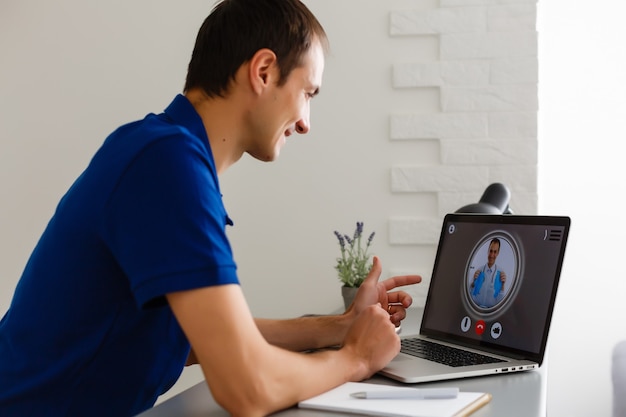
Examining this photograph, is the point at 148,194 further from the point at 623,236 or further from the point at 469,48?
the point at 623,236

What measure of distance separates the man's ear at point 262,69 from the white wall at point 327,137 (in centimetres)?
117

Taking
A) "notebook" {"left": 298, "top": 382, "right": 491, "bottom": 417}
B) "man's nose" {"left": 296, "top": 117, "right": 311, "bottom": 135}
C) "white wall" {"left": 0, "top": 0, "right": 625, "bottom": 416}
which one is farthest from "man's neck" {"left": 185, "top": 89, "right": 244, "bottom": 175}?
"white wall" {"left": 0, "top": 0, "right": 625, "bottom": 416}

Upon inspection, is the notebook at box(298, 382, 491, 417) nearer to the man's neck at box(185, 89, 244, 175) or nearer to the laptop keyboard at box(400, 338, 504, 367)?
the laptop keyboard at box(400, 338, 504, 367)

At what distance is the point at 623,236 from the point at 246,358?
181 cm

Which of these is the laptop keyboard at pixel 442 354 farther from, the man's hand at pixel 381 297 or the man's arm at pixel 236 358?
the man's arm at pixel 236 358

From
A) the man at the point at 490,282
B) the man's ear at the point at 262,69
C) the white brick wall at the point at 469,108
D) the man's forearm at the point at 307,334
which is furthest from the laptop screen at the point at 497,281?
the white brick wall at the point at 469,108

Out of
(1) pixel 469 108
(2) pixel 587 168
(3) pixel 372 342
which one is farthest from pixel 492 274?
(2) pixel 587 168

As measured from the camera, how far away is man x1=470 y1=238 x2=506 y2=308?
1317mm

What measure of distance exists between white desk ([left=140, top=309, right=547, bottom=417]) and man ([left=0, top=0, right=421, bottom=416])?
0.06m

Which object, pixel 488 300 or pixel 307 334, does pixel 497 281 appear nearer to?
pixel 488 300

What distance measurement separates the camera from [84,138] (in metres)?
2.51

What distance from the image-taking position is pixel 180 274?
2.99ft

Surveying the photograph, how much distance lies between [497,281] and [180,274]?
63cm

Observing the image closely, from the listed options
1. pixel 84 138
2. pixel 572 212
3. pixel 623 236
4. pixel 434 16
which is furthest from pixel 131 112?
pixel 623 236
